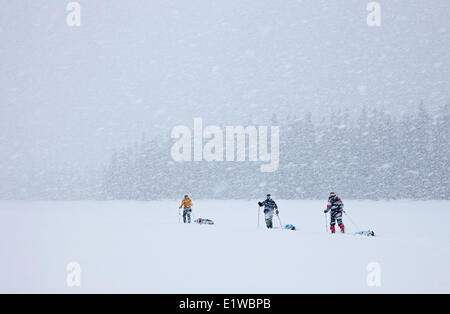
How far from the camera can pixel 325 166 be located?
49000 millimetres

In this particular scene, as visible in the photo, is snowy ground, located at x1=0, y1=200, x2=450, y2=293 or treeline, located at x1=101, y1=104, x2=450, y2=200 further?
treeline, located at x1=101, y1=104, x2=450, y2=200

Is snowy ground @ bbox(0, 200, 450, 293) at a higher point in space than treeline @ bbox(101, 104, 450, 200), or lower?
lower

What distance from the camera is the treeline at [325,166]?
43.5m

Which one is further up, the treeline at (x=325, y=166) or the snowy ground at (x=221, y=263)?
the treeline at (x=325, y=166)

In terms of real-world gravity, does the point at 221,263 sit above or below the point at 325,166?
below

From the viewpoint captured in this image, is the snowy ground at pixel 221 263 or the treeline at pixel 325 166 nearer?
the snowy ground at pixel 221 263

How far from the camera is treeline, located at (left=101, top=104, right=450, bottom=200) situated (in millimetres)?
43500

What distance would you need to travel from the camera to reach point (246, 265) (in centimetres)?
866

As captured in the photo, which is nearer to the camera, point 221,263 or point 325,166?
point 221,263

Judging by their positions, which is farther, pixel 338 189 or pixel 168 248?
pixel 338 189
